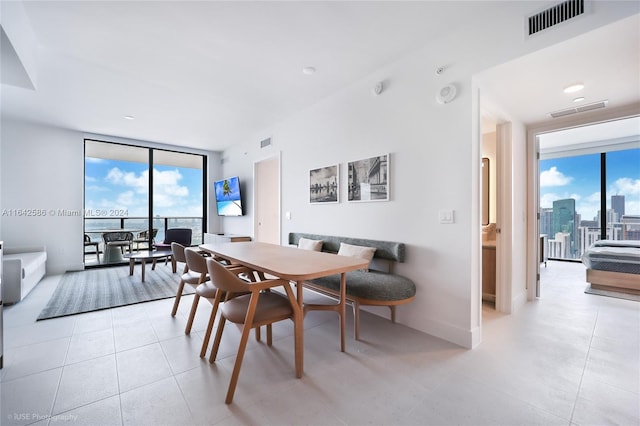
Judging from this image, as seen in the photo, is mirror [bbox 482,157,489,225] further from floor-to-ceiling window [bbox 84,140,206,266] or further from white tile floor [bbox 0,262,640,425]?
floor-to-ceiling window [bbox 84,140,206,266]

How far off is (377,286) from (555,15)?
243 cm

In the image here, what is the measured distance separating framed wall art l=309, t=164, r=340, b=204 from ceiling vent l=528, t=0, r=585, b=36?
7.42 feet

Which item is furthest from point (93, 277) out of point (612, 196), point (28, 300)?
point (612, 196)

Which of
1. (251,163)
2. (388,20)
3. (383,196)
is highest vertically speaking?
(388,20)

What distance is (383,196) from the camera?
3.03 meters

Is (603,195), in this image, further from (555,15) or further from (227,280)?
(227,280)

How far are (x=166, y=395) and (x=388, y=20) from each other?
3.27m

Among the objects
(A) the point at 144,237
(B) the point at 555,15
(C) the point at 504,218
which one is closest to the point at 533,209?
(C) the point at 504,218

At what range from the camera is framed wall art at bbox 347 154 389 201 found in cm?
302

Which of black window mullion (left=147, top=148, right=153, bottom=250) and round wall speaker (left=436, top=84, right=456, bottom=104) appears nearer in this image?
round wall speaker (left=436, top=84, right=456, bottom=104)

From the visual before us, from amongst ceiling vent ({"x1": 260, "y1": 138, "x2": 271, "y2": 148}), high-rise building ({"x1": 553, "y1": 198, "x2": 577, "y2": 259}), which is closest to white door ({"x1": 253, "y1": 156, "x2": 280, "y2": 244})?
ceiling vent ({"x1": 260, "y1": 138, "x2": 271, "y2": 148})

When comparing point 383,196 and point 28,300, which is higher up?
point 383,196

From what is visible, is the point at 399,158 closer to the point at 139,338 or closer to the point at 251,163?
the point at 139,338

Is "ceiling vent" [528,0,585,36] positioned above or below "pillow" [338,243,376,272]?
above
